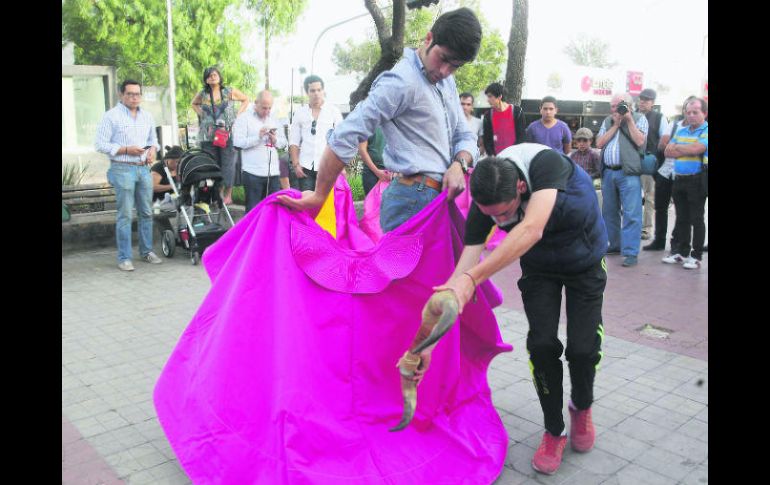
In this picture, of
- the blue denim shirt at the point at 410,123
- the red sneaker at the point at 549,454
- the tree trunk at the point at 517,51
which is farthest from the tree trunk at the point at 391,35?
the red sneaker at the point at 549,454

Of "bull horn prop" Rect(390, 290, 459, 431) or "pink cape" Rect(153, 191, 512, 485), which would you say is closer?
"bull horn prop" Rect(390, 290, 459, 431)

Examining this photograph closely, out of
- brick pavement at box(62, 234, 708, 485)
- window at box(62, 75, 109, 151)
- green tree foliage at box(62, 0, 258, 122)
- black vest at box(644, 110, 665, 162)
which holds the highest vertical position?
green tree foliage at box(62, 0, 258, 122)

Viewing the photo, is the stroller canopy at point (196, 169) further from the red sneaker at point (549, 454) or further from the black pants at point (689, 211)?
the red sneaker at point (549, 454)

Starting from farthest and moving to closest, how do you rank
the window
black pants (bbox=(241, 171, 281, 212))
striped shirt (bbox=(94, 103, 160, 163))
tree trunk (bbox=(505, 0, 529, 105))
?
the window → tree trunk (bbox=(505, 0, 529, 105)) → black pants (bbox=(241, 171, 281, 212)) → striped shirt (bbox=(94, 103, 160, 163))

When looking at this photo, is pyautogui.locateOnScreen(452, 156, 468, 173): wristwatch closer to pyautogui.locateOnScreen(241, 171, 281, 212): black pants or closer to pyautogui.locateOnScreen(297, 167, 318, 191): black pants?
pyautogui.locateOnScreen(297, 167, 318, 191): black pants

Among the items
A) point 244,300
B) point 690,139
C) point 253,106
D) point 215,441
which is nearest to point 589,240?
point 244,300

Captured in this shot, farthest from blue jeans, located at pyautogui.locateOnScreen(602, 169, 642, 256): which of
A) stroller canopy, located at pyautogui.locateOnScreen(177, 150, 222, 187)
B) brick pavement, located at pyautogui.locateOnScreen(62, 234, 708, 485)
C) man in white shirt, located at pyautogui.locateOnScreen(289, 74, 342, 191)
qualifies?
stroller canopy, located at pyautogui.locateOnScreen(177, 150, 222, 187)

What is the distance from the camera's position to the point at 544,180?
2.83 meters

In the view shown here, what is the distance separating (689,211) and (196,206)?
558 cm

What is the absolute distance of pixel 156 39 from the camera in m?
24.6

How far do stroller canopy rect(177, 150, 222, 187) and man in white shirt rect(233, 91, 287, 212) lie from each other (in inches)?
19.7

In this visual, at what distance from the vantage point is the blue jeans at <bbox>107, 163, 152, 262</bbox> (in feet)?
24.3

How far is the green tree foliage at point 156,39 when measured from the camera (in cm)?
2311
